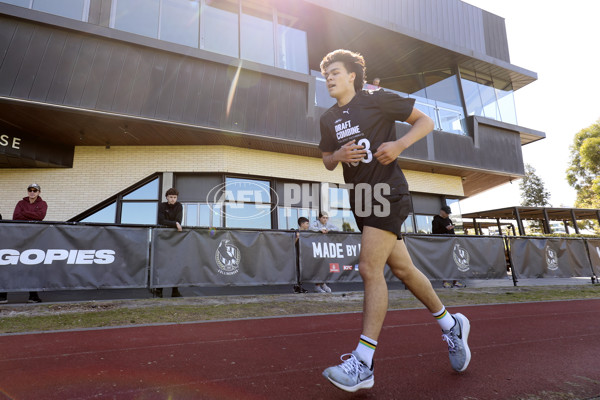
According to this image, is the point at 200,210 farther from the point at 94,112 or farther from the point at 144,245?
the point at 144,245

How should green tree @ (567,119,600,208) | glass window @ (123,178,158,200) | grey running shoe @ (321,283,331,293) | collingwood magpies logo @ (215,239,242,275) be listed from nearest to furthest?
1. collingwood magpies logo @ (215,239,242,275)
2. grey running shoe @ (321,283,331,293)
3. glass window @ (123,178,158,200)
4. green tree @ (567,119,600,208)

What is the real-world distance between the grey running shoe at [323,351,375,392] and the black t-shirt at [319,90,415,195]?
1.13 meters

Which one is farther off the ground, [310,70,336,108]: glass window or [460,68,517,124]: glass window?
[460,68,517,124]: glass window

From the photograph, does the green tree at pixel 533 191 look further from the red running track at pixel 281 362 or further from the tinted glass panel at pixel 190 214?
Result: the red running track at pixel 281 362

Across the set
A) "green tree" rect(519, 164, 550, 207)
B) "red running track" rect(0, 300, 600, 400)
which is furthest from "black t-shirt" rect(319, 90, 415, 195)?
"green tree" rect(519, 164, 550, 207)

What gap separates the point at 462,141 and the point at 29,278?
52.8ft

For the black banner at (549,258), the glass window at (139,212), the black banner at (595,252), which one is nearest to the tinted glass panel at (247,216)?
the glass window at (139,212)

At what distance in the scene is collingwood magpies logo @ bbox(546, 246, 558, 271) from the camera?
1050cm

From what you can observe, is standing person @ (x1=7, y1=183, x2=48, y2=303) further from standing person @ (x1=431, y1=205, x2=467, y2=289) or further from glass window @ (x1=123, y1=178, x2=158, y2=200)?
standing person @ (x1=431, y1=205, x2=467, y2=289)

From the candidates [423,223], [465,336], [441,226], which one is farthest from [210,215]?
[465,336]

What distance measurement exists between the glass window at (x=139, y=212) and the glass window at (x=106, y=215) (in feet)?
1.02

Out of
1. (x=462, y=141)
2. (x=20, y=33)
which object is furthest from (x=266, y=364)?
(x=462, y=141)

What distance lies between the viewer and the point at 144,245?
6.46 m

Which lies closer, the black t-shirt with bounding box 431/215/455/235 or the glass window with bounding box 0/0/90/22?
the glass window with bounding box 0/0/90/22
